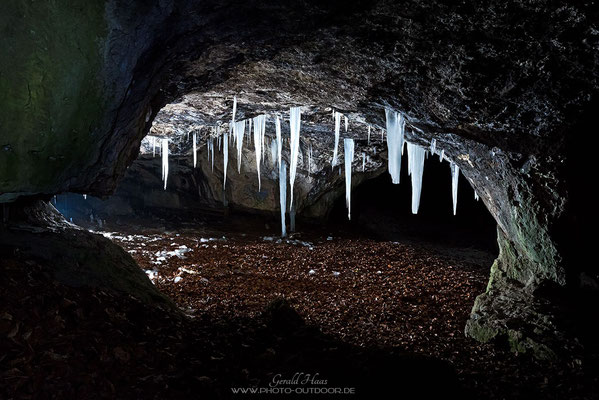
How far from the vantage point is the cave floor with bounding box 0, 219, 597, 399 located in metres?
3.02

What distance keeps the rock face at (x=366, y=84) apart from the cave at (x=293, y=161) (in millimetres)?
22

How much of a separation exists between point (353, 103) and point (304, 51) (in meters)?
1.77

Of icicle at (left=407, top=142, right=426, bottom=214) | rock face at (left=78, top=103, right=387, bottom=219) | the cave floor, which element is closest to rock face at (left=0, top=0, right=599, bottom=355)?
the cave floor

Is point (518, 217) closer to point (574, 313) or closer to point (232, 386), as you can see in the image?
point (574, 313)

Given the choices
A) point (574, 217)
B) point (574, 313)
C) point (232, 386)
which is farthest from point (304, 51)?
point (574, 313)

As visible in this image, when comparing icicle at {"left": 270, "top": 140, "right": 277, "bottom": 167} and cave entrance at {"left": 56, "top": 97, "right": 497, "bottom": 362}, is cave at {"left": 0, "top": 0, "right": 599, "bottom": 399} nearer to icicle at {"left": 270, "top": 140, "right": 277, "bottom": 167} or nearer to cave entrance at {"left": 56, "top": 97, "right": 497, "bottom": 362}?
cave entrance at {"left": 56, "top": 97, "right": 497, "bottom": 362}

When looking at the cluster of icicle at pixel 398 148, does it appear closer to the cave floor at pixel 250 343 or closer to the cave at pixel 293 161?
the cave at pixel 293 161

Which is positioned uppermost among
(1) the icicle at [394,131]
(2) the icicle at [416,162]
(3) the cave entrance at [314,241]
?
(1) the icicle at [394,131]

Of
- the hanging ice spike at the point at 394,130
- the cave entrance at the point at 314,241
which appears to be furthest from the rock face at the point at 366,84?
the cave entrance at the point at 314,241

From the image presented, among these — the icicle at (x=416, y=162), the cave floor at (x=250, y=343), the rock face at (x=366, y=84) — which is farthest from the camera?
the icicle at (x=416, y=162)

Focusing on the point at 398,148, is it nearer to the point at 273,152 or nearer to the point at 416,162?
the point at 416,162

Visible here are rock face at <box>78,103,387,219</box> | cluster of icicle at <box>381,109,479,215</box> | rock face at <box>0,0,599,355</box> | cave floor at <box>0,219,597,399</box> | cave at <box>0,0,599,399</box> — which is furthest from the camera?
rock face at <box>78,103,387,219</box>

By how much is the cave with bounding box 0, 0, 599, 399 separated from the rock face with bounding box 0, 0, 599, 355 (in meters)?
0.02

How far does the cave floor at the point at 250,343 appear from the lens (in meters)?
3.02
